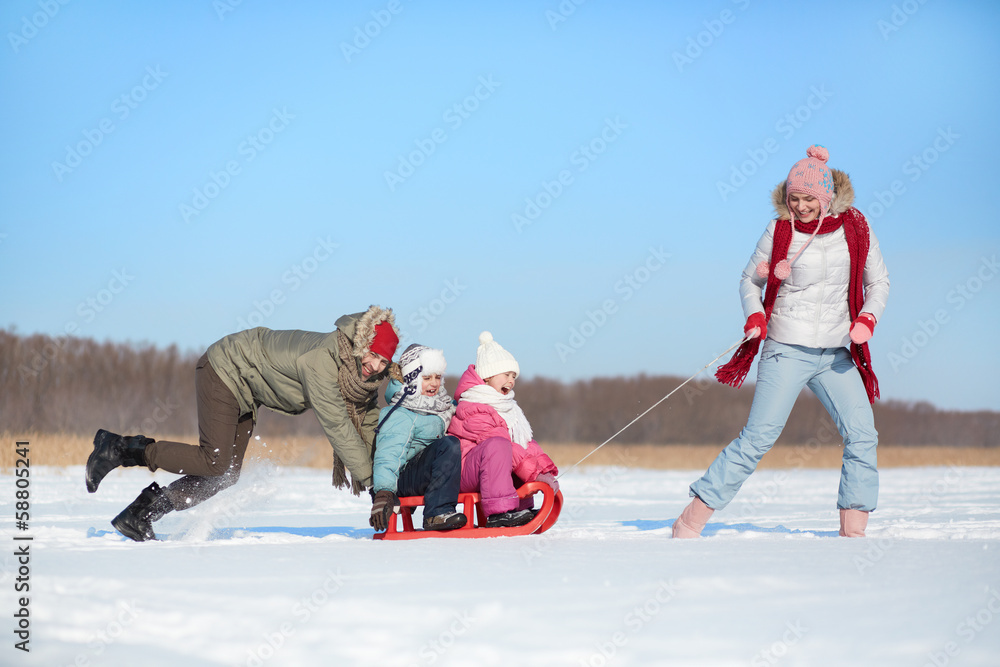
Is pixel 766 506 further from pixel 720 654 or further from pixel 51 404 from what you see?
pixel 51 404

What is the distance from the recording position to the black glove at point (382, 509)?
14.3 ft

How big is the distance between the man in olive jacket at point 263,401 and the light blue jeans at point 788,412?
1722 mm

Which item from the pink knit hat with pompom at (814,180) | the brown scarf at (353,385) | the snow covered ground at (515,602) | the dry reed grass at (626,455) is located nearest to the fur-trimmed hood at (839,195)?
the pink knit hat with pompom at (814,180)

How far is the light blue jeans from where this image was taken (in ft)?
14.7

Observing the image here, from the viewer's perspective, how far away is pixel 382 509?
436 centimetres

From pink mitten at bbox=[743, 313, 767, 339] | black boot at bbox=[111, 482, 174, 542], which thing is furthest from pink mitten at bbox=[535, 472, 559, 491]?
black boot at bbox=[111, 482, 174, 542]

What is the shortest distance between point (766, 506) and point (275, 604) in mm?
6381

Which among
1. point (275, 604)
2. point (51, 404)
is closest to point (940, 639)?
point (275, 604)

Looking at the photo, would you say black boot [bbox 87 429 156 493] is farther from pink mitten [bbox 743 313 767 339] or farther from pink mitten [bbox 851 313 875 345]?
pink mitten [bbox 851 313 875 345]

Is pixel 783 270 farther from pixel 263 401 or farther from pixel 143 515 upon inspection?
pixel 143 515

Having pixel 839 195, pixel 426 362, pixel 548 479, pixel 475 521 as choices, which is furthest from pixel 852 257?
pixel 475 521

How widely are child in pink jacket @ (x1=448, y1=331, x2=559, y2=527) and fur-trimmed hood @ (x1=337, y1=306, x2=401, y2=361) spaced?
0.56m

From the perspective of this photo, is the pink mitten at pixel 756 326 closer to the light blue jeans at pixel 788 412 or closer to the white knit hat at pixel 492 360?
the light blue jeans at pixel 788 412

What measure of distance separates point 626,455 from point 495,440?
1544cm
